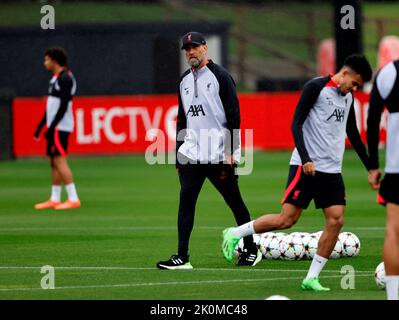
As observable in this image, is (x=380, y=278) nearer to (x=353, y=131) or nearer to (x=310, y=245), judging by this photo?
(x=353, y=131)

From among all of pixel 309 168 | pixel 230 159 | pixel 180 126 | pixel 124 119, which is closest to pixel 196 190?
pixel 230 159

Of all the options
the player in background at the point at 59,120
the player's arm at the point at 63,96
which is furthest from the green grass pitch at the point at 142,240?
the player's arm at the point at 63,96

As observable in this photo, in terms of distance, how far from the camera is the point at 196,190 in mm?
14102

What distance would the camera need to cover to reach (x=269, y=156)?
32.8 metres

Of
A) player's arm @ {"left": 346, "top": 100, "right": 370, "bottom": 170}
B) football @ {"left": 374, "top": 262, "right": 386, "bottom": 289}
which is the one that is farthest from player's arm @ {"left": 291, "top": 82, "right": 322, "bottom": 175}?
football @ {"left": 374, "top": 262, "right": 386, "bottom": 289}

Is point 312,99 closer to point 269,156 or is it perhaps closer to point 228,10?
point 269,156

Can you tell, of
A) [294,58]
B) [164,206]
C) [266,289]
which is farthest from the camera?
[294,58]

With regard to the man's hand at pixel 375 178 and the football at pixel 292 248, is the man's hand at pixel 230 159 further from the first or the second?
the man's hand at pixel 375 178

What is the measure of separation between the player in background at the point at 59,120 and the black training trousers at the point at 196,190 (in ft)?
23.9

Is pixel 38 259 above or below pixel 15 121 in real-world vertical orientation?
below

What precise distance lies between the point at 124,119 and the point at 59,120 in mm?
11856
